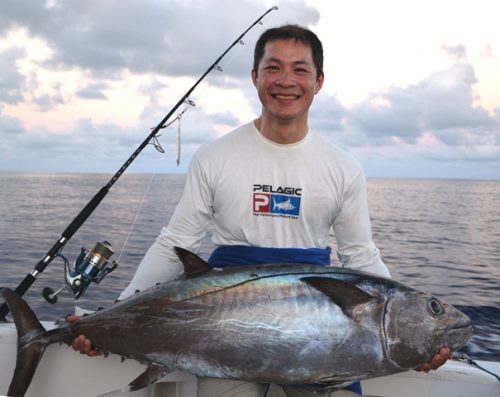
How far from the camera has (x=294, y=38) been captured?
2.67 meters

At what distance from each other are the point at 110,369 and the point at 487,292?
24.8ft

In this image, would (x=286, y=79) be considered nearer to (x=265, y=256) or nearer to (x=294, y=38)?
(x=294, y=38)

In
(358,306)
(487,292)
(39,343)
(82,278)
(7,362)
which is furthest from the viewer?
(487,292)

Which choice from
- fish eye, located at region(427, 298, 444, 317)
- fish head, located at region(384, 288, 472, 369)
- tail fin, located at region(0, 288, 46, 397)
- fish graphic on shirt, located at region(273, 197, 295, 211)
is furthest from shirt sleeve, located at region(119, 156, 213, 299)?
fish eye, located at region(427, 298, 444, 317)

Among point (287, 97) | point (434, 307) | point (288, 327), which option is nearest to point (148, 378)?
point (288, 327)

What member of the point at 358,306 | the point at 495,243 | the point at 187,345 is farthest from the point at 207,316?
the point at 495,243

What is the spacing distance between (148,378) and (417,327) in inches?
45.2

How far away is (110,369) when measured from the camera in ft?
8.72

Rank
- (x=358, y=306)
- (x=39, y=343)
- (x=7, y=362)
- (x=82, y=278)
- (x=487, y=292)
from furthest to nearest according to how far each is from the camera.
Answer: (x=487, y=292)
(x=82, y=278)
(x=7, y=362)
(x=39, y=343)
(x=358, y=306)

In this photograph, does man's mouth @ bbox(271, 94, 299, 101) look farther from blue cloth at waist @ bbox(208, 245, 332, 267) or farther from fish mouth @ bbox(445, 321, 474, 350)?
fish mouth @ bbox(445, 321, 474, 350)

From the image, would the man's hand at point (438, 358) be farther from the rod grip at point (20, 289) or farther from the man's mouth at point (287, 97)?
the rod grip at point (20, 289)

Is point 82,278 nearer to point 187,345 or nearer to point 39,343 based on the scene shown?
point 39,343

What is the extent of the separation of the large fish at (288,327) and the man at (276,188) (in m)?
0.40

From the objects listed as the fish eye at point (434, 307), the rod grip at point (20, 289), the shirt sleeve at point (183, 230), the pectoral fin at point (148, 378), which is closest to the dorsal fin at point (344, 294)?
the fish eye at point (434, 307)
